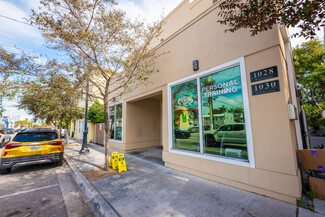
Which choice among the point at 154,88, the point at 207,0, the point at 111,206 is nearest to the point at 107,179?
the point at 111,206

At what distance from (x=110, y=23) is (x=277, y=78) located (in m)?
5.36

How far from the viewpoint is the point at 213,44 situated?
166 inches

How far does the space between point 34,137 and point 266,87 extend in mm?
8016

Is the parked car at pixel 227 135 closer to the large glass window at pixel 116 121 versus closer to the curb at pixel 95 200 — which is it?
the curb at pixel 95 200

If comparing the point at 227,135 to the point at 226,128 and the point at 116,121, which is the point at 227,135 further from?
the point at 116,121

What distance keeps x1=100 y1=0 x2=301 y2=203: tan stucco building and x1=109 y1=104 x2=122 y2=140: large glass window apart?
377cm

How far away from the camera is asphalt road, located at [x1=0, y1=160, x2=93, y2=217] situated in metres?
2.85

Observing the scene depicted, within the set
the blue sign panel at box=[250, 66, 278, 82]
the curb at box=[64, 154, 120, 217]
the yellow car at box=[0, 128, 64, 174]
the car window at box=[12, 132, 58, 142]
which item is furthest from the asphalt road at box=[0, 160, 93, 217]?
the blue sign panel at box=[250, 66, 278, 82]

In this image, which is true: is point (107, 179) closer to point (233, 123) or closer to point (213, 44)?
point (233, 123)

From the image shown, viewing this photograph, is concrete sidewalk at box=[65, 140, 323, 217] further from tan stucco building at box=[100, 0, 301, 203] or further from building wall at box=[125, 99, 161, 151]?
building wall at box=[125, 99, 161, 151]

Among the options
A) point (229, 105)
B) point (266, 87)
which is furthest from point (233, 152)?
point (266, 87)

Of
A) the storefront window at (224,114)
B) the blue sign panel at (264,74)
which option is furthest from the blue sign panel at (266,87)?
the storefront window at (224,114)

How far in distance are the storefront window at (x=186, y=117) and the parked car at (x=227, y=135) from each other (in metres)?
0.43

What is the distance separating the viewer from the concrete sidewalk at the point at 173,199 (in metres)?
2.53
